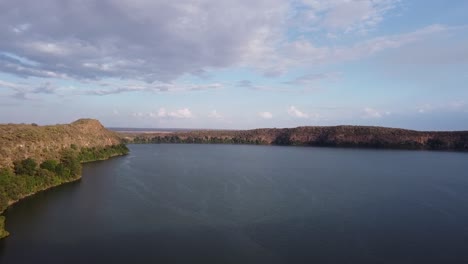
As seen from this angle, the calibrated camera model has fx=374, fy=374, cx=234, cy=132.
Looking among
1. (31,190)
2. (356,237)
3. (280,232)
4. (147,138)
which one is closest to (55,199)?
(31,190)

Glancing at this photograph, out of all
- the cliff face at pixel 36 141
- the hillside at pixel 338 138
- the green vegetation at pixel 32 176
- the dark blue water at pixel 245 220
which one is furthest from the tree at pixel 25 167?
the hillside at pixel 338 138

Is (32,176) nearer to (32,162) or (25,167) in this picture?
(25,167)

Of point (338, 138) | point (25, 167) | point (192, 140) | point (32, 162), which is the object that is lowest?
point (25, 167)

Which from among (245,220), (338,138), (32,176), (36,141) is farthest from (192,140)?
(245,220)

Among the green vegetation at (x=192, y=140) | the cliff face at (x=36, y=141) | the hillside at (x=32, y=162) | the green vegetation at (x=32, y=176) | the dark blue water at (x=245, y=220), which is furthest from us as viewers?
the green vegetation at (x=192, y=140)

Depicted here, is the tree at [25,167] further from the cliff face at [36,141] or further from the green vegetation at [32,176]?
the cliff face at [36,141]

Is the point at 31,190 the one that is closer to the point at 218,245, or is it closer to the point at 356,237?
the point at 218,245
